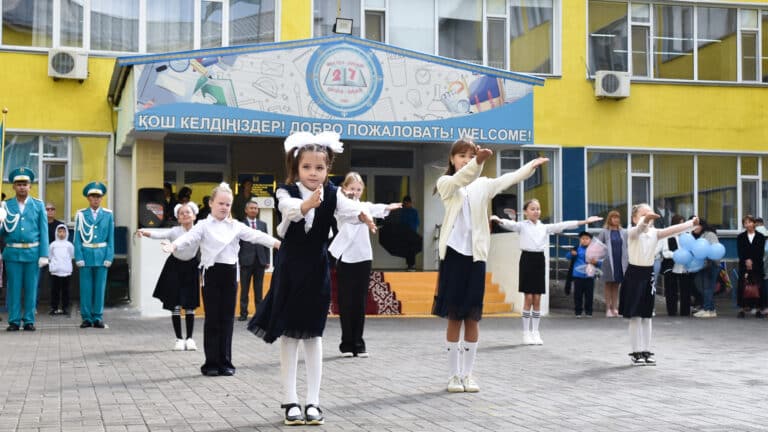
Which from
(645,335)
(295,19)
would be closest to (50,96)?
(295,19)

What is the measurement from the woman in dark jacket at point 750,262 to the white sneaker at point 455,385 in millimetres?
13506

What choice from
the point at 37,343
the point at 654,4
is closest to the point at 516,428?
the point at 37,343

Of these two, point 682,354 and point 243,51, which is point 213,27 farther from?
point 682,354

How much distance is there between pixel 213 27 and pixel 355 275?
45.2 feet

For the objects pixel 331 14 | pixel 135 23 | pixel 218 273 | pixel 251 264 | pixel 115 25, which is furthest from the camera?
pixel 331 14

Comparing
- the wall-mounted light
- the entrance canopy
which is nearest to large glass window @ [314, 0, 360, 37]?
the wall-mounted light

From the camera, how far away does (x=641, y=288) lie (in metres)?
11.9

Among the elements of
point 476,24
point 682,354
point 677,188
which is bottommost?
point 682,354

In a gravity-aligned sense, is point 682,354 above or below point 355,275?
below

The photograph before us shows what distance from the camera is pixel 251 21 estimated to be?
2528 cm

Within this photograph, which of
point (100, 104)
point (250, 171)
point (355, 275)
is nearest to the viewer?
point (355, 275)

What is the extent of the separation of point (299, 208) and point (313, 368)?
3.66 feet

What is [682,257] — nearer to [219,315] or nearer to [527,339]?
[527,339]

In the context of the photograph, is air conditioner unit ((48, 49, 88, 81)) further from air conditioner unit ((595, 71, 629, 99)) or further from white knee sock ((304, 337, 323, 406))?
white knee sock ((304, 337, 323, 406))
